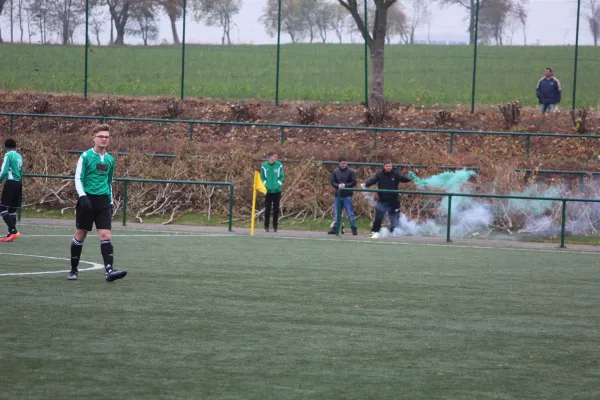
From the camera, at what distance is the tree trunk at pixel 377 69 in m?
30.4

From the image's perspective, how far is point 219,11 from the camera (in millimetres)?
37875

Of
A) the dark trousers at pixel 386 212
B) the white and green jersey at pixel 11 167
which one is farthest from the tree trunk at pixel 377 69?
the white and green jersey at pixel 11 167

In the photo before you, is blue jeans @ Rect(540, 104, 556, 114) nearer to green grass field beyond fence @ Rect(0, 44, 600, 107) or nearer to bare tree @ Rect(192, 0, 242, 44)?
green grass field beyond fence @ Rect(0, 44, 600, 107)

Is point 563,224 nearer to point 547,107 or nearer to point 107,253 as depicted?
point 547,107

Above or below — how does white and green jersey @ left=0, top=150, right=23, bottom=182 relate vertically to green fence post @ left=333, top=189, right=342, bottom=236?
above

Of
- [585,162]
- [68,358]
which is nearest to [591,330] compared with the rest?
[68,358]

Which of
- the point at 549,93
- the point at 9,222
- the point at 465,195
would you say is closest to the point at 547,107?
the point at 549,93

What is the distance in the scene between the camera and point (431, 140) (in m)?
27.1

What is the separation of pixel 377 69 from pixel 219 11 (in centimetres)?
982

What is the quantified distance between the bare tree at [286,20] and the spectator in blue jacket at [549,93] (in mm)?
8818

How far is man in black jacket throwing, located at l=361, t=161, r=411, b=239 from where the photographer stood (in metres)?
21.0

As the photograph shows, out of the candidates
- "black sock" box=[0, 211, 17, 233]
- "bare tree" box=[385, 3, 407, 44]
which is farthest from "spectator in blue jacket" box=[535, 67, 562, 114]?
"bare tree" box=[385, 3, 407, 44]

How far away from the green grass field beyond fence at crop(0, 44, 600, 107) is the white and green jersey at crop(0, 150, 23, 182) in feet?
51.9

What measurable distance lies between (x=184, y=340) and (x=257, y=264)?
20.1ft
